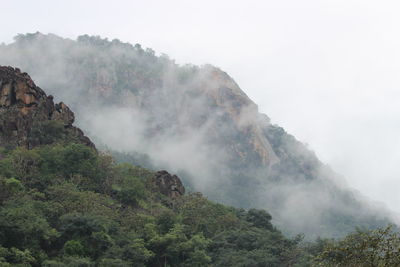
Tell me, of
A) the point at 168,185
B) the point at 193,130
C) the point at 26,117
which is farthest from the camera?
the point at 193,130

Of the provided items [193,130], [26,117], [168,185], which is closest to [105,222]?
[168,185]

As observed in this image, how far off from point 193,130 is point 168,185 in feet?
253

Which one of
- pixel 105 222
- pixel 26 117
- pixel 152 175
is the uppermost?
pixel 26 117

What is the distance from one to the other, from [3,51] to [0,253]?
13579 cm

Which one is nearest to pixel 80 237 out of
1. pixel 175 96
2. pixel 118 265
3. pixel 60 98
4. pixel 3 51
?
pixel 118 265

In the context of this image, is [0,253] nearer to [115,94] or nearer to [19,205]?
[19,205]

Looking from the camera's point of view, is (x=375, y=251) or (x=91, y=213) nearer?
(x=375, y=251)

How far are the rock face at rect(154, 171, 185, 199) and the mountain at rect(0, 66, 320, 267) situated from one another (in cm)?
14

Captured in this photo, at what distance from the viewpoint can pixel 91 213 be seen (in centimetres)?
4075

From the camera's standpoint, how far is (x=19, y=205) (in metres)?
37.9

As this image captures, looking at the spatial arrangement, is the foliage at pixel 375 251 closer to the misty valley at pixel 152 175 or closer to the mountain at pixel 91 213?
the misty valley at pixel 152 175

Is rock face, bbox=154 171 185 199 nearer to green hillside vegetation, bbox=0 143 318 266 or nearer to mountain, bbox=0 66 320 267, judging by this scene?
mountain, bbox=0 66 320 267

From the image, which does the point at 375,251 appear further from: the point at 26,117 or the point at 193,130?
the point at 193,130

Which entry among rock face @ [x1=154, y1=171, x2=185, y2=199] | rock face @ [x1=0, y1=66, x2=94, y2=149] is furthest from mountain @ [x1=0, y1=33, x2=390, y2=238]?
rock face @ [x1=0, y1=66, x2=94, y2=149]
